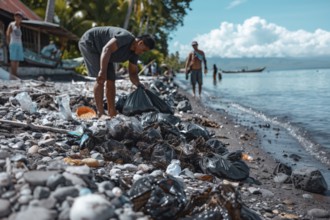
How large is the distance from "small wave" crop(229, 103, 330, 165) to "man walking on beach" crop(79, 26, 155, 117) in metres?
3.17

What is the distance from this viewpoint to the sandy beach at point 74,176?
1.91 meters

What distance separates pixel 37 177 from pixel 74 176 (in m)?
0.21

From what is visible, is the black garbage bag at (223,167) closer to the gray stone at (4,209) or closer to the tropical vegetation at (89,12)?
the gray stone at (4,209)

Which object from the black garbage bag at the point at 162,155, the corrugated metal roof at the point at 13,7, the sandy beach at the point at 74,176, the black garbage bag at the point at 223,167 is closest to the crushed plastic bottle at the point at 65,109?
the sandy beach at the point at 74,176

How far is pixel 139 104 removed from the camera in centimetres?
534

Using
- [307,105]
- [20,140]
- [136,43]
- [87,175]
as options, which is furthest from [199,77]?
[87,175]

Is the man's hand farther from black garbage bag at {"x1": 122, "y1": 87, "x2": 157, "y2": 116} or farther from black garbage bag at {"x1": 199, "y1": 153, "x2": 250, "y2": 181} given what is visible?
black garbage bag at {"x1": 199, "y1": 153, "x2": 250, "y2": 181}

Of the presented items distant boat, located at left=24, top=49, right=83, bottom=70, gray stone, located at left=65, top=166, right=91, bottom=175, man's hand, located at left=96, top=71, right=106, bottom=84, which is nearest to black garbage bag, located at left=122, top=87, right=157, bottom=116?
man's hand, located at left=96, top=71, right=106, bottom=84

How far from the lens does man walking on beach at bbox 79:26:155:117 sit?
457 centimetres

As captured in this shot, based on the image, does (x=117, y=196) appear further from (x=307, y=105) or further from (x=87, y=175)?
(x=307, y=105)

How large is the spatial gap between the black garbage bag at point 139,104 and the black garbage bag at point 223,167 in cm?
181

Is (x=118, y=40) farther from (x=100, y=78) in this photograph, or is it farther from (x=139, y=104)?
(x=139, y=104)

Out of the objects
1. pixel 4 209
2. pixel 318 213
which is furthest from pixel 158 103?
pixel 4 209

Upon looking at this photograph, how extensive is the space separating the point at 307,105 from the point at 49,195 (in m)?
12.1
